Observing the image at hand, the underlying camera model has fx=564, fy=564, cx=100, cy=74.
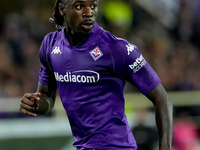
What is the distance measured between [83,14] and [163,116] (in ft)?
3.14

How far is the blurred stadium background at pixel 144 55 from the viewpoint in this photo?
327 inches

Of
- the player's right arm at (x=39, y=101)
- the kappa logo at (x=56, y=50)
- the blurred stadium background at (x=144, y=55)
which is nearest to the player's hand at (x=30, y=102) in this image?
the player's right arm at (x=39, y=101)

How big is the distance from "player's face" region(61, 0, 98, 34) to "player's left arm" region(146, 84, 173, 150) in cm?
69

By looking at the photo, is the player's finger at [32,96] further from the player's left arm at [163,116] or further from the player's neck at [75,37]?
the player's left arm at [163,116]

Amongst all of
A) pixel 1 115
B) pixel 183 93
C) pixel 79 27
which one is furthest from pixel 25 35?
pixel 79 27

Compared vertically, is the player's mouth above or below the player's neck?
above

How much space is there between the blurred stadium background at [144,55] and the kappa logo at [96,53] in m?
4.19

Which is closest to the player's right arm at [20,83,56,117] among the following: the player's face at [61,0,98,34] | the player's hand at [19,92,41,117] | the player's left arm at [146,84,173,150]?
the player's hand at [19,92,41,117]

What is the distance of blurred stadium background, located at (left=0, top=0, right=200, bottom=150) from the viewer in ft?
27.3

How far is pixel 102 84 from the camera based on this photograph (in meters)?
4.24

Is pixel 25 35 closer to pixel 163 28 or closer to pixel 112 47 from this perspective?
pixel 163 28

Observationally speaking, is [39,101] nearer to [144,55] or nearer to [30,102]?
[30,102]

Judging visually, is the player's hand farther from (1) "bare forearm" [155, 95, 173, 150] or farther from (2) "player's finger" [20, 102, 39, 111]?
(1) "bare forearm" [155, 95, 173, 150]

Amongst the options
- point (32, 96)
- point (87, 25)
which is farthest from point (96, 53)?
point (32, 96)
